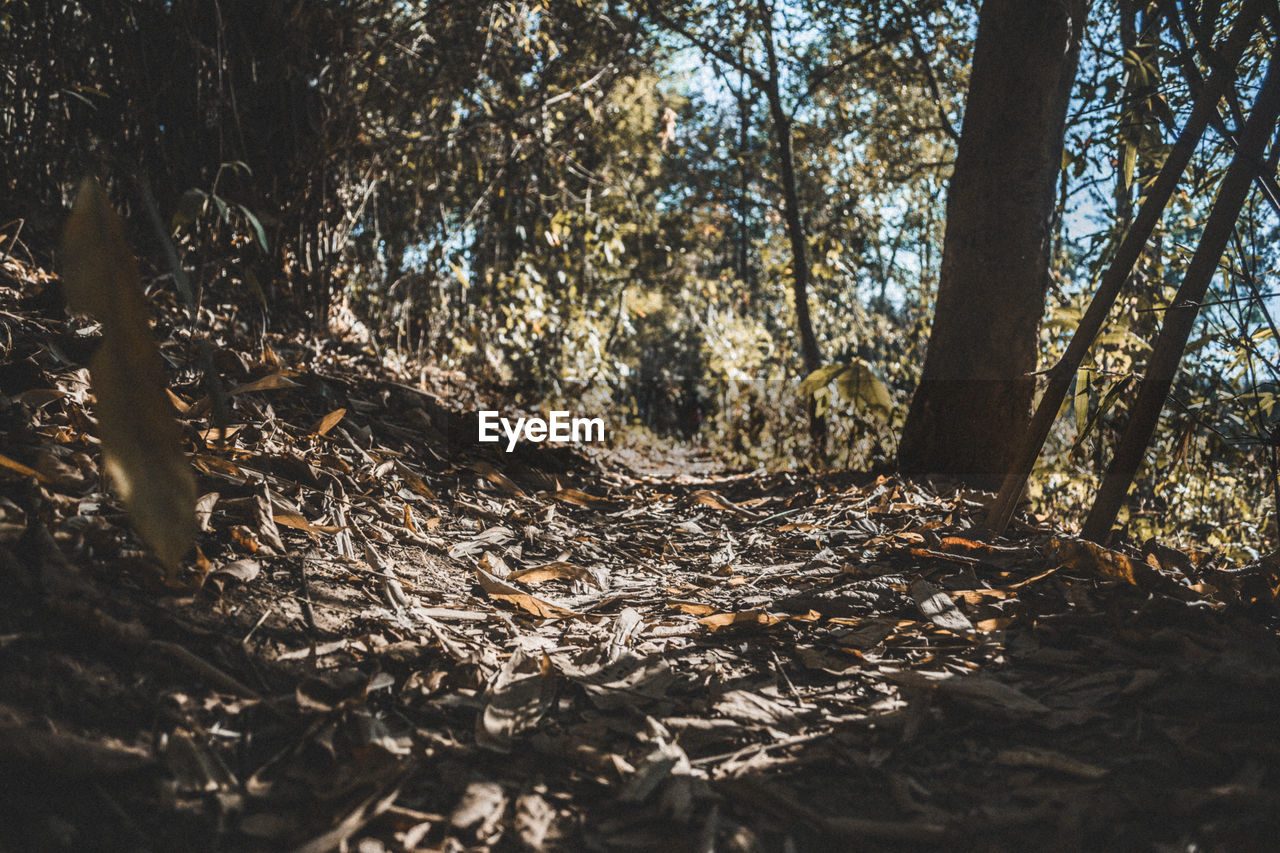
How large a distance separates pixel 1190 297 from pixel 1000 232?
108 cm

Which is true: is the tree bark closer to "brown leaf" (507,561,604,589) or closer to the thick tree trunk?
the thick tree trunk

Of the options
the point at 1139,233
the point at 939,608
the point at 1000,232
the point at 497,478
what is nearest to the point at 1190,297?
the point at 1139,233

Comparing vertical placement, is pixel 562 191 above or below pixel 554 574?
above

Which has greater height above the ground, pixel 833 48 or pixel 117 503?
pixel 833 48

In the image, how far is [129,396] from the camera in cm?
83

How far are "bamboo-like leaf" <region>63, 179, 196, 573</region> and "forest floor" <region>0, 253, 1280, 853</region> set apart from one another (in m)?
0.28

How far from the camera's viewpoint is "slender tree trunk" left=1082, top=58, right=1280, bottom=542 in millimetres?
1359

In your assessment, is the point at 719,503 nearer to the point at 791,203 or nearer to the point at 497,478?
the point at 497,478

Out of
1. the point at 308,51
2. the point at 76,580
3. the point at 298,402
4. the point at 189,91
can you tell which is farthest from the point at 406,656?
the point at 308,51

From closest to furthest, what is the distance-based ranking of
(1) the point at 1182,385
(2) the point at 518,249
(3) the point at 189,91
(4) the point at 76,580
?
(4) the point at 76,580, (3) the point at 189,91, (1) the point at 1182,385, (2) the point at 518,249

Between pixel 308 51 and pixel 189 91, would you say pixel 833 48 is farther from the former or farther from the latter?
pixel 189 91

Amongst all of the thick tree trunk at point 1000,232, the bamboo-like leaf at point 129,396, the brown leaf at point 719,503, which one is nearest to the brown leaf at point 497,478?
the brown leaf at point 719,503

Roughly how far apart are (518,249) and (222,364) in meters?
3.13

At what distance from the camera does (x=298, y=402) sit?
226 centimetres
